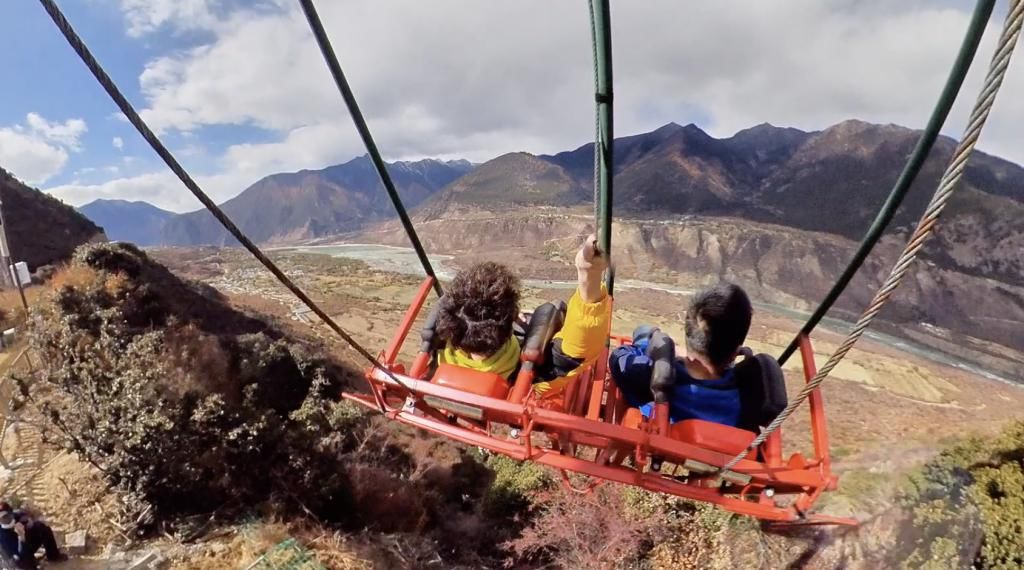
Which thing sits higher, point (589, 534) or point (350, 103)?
point (350, 103)

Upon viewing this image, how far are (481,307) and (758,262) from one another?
8747 cm

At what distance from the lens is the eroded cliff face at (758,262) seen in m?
68.4

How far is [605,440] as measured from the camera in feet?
12.2

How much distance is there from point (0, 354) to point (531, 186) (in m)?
127

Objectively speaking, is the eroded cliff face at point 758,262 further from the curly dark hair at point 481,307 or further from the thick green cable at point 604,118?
the thick green cable at point 604,118

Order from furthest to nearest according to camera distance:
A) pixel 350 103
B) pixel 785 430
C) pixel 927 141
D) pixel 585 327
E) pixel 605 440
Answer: pixel 785 430 → pixel 605 440 → pixel 585 327 → pixel 350 103 → pixel 927 141

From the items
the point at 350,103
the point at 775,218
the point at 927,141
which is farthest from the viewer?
the point at 775,218

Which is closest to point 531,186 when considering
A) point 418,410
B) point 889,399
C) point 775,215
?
point 775,215

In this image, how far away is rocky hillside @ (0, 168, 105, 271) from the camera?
21953 mm

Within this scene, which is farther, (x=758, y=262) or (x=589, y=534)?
(x=758, y=262)

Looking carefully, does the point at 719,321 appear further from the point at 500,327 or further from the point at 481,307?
the point at 481,307

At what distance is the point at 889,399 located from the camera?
3347cm

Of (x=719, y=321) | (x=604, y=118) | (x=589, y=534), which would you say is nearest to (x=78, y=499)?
(x=589, y=534)

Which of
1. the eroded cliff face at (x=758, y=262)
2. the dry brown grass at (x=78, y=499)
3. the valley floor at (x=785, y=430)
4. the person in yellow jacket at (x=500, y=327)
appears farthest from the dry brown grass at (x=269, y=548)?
the eroded cliff face at (x=758, y=262)
